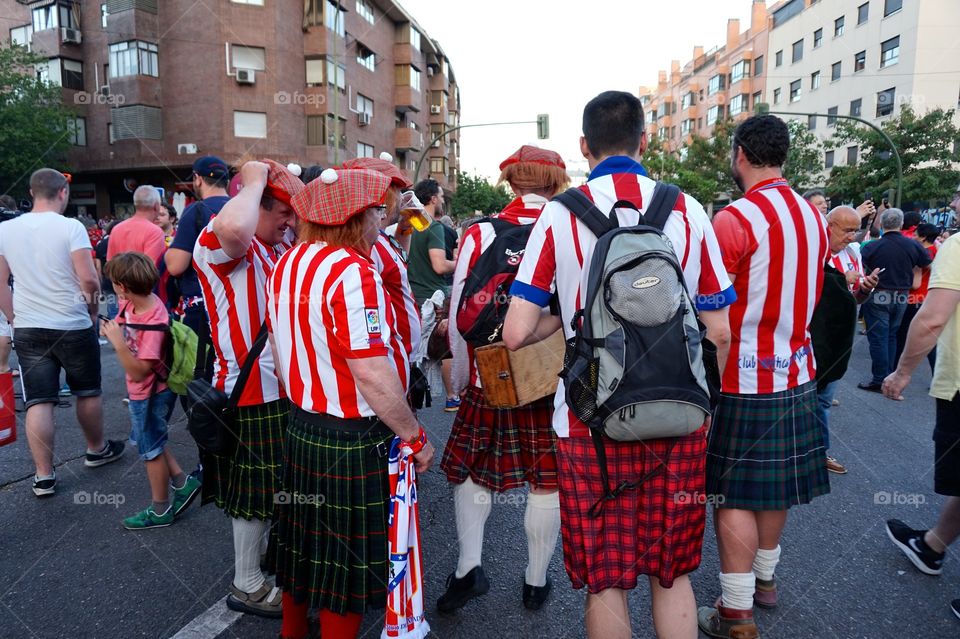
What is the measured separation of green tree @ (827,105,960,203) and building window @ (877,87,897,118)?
9613 millimetres

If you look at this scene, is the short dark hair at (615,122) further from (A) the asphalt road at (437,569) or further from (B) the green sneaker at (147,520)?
(B) the green sneaker at (147,520)

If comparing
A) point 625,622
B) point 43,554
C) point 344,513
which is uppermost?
point 344,513

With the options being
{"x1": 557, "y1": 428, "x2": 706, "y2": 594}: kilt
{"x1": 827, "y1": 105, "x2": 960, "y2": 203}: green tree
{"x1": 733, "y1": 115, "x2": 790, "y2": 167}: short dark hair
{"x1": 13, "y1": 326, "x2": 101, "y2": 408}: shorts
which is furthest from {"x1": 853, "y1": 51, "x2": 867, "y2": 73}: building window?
{"x1": 13, "y1": 326, "x2": 101, "y2": 408}: shorts

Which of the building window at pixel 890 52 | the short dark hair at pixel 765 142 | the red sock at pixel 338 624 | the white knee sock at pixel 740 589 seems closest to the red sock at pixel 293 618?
the red sock at pixel 338 624

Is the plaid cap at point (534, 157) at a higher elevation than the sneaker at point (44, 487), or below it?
higher

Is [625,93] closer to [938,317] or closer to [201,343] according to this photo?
[938,317]

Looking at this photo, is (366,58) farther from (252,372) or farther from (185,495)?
(252,372)

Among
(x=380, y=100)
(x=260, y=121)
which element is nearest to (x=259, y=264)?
(x=260, y=121)

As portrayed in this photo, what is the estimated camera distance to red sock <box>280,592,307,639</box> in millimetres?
2311

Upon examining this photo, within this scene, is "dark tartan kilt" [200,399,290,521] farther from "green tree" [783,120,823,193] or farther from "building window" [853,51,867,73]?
"building window" [853,51,867,73]

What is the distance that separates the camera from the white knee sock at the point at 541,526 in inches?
104

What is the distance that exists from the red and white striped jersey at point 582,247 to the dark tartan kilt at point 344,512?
0.68 m

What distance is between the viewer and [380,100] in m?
35.3

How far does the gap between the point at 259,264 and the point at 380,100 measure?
1396 inches
